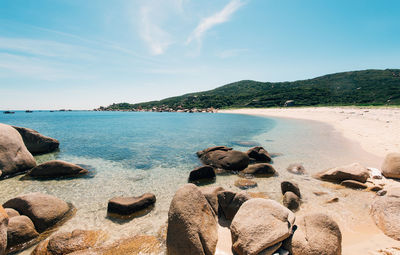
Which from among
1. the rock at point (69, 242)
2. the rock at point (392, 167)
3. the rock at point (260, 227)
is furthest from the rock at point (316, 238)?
the rock at point (392, 167)

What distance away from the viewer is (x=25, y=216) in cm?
572

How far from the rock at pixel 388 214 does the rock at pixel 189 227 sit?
4.77m

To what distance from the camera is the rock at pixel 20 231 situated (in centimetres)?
511

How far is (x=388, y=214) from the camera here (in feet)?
17.5

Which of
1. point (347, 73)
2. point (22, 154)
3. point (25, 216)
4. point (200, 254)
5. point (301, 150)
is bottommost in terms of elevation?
point (301, 150)

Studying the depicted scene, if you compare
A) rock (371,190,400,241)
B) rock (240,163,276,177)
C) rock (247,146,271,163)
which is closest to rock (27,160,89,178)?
rock (240,163,276,177)

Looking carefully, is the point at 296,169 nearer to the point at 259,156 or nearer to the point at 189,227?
the point at 259,156

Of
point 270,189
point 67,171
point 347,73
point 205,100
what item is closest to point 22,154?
point 67,171

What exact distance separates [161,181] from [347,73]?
559ft

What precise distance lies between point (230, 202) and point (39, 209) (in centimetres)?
646

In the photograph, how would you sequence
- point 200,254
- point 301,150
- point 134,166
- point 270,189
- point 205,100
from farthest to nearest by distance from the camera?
point 205,100, point 301,150, point 134,166, point 270,189, point 200,254

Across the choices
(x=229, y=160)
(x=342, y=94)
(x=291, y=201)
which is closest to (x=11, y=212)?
(x=291, y=201)

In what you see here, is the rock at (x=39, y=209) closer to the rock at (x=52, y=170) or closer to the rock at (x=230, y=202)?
the rock at (x=52, y=170)

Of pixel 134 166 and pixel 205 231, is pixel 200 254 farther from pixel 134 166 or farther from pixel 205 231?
pixel 134 166
